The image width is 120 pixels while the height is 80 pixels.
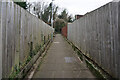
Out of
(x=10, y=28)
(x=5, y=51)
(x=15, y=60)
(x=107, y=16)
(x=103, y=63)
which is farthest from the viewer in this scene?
(x=103, y=63)

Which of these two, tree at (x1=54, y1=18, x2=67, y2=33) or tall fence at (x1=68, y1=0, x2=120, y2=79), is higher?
tree at (x1=54, y1=18, x2=67, y2=33)

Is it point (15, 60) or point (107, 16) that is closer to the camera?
point (15, 60)

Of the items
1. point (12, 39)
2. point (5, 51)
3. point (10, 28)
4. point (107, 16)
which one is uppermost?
point (107, 16)

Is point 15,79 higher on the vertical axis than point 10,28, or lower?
lower

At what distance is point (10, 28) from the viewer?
2.88 metres

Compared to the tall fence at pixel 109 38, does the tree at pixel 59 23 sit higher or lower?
higher

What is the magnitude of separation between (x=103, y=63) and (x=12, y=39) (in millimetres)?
2989

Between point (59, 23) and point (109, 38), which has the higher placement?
point (59, 23)

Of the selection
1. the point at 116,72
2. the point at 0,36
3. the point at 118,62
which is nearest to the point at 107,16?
the point at 118,62

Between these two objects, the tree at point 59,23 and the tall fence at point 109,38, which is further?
the tree at point 59,23

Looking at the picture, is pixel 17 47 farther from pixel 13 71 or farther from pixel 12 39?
pixel 13 71

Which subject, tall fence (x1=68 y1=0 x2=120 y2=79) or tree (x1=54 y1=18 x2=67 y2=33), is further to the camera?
tree (x1=54 y1=18 x2=67 y2=33)

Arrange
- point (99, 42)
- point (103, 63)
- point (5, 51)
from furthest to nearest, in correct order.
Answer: point (99, 42), point (103, 63), point (5, 51)

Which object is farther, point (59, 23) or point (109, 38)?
point (59, 23)
